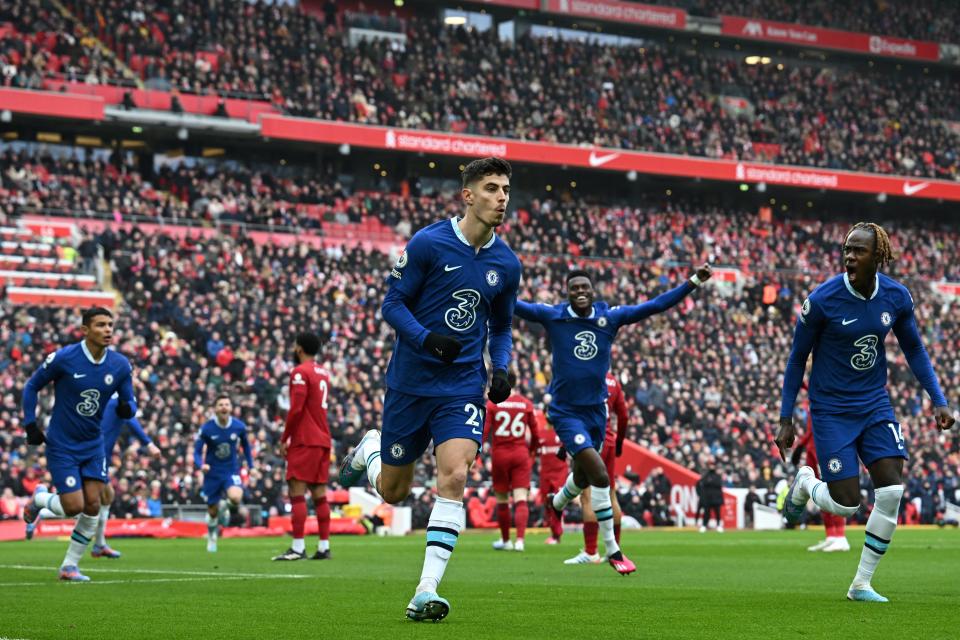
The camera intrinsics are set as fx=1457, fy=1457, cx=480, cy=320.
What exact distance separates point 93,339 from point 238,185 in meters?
36.8

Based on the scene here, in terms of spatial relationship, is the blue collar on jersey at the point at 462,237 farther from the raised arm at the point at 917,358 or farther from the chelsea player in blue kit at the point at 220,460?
the chelsea player in blue kit at the point at 220,460

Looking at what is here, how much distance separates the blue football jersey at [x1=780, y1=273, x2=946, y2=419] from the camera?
10.7 m

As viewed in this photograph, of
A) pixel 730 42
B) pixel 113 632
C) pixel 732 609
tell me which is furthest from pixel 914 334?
pixel 730 42

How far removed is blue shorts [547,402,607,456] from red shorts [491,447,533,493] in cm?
585

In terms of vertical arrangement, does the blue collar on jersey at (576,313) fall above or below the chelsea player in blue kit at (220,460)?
above

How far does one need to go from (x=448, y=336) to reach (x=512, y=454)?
1270 cm

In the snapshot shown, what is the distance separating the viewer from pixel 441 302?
30.1 ft

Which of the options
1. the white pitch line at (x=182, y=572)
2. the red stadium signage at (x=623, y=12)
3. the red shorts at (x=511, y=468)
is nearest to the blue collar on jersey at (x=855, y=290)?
the white pitch line at (x=182, y=572)

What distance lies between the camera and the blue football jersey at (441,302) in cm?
909

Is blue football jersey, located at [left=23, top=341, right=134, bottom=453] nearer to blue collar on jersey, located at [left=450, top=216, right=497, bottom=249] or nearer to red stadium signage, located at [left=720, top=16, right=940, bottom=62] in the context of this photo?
blue collar on jersey, located at [left=450, top=216, right=497, bottom=249]

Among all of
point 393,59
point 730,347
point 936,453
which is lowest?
point 936,453

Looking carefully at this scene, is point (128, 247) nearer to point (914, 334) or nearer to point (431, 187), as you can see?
point (431, 187)

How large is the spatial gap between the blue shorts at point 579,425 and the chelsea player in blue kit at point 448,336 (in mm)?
5686

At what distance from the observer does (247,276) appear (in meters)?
41.9
